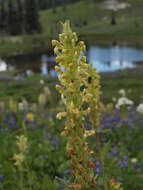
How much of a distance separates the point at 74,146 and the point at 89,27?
459ft

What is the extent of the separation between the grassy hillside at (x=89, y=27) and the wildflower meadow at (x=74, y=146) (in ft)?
236

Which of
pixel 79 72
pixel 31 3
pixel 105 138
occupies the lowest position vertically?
pixel 105 138

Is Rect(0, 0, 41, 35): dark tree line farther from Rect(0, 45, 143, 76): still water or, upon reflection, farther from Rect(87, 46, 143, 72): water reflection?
Rect(87, 46, 143, 72): water reflection

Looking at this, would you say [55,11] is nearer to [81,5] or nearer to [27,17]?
[81,5]

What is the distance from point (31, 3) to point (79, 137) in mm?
104903

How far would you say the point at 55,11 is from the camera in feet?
541

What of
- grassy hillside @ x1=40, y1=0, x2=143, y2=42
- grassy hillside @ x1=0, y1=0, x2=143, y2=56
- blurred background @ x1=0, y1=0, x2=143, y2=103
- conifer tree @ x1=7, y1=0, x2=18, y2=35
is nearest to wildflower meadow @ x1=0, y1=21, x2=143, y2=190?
blurred background @ x1=0, y1=0, x2=143, y2=103

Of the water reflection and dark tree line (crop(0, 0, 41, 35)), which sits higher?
dark tree line (crop(0, 0, 41, 35))

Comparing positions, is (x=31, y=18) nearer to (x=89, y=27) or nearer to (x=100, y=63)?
(x=89, y=27)

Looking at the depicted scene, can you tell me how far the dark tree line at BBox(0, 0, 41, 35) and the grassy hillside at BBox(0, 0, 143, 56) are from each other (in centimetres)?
499

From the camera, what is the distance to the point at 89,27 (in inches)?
5379

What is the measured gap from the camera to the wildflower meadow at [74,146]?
6.84ft

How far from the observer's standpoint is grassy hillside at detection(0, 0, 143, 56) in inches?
3529

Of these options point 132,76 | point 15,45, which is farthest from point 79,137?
point 15,45
